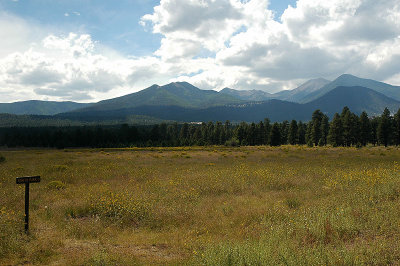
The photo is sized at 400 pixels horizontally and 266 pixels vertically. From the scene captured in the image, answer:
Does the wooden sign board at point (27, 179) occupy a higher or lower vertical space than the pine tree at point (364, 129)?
lower

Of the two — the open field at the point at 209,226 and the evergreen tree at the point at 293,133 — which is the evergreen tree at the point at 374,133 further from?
the open field at the point at 209,226

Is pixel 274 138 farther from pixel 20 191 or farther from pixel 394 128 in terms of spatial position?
pixel 20 191

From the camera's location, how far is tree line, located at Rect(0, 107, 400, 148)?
67438 mm

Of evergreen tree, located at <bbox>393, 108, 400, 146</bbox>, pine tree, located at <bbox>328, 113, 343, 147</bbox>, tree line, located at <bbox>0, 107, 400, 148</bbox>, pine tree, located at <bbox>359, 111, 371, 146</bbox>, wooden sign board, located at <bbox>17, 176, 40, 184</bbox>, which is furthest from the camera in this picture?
pine tree, located at <bbox>359, 111, 371, 146</bbox>

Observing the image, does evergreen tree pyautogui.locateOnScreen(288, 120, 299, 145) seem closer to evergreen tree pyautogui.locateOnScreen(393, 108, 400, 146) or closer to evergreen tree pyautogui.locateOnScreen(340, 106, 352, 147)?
evergreen tree pyautogui.locateOnScreen(340, 106, 352, 147)

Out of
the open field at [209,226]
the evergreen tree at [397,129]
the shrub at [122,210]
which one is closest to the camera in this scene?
the open field at [209,226]

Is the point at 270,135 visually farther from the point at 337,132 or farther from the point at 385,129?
the point at 385,129

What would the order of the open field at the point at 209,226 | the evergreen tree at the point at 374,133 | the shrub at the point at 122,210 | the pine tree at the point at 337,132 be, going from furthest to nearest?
the evergreen tree at the point at 374,133, the pine tree at the point at 337,132, the shrub at the point at 122,210, the open field at the point at 209,226

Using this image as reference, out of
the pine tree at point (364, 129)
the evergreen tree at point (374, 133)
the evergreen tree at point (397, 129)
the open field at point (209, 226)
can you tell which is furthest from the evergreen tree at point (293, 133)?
the open field at point (209, 226)

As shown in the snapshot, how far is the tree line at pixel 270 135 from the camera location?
221 ft

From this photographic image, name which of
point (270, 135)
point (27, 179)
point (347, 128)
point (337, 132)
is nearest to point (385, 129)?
point (347, 128)

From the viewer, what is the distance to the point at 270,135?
272ft

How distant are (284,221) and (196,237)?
347 cm

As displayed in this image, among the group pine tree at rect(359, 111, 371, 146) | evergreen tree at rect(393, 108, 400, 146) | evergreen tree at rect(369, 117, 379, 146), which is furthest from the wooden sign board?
evergreen tree at rect(369, 117, 379, 146)
